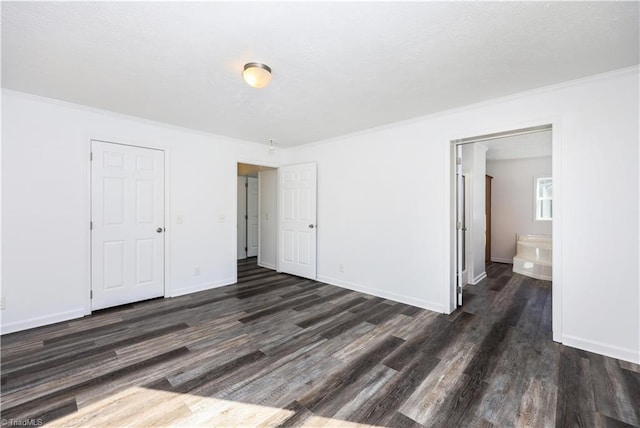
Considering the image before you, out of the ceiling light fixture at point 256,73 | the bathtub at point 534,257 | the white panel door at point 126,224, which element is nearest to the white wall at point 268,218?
the white panel door at point 126,224

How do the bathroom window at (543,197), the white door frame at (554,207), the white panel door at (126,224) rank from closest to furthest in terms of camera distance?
the white door frame at (554,207), the white panel door at (126,224), the bathroom window at (543,197)

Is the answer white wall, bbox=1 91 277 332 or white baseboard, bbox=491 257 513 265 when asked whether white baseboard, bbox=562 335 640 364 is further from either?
white wall, bbox=1 91 277 332

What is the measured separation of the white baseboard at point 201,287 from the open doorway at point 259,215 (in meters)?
1.30

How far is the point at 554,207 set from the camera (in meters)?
2.61

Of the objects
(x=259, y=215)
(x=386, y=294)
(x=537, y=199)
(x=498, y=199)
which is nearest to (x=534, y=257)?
(x=537, y=199)

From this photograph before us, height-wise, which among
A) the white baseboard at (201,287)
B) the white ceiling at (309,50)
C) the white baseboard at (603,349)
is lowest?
the white baseboard at (603,349)

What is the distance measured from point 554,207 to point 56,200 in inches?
205

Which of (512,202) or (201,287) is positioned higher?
(512,202)

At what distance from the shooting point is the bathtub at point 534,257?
193 inches

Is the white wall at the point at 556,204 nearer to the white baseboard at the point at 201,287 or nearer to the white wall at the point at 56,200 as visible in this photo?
the white baseboard at the point at 201,287

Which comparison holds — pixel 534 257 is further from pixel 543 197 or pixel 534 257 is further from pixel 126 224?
pixel 126 224

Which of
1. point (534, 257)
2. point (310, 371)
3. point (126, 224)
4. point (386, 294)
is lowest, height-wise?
point (310, 371)

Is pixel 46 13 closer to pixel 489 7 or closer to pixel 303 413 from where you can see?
pixel 489 7

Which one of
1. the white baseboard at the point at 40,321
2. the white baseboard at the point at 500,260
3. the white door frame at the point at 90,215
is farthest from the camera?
the white baseboard at the point at 500,260
